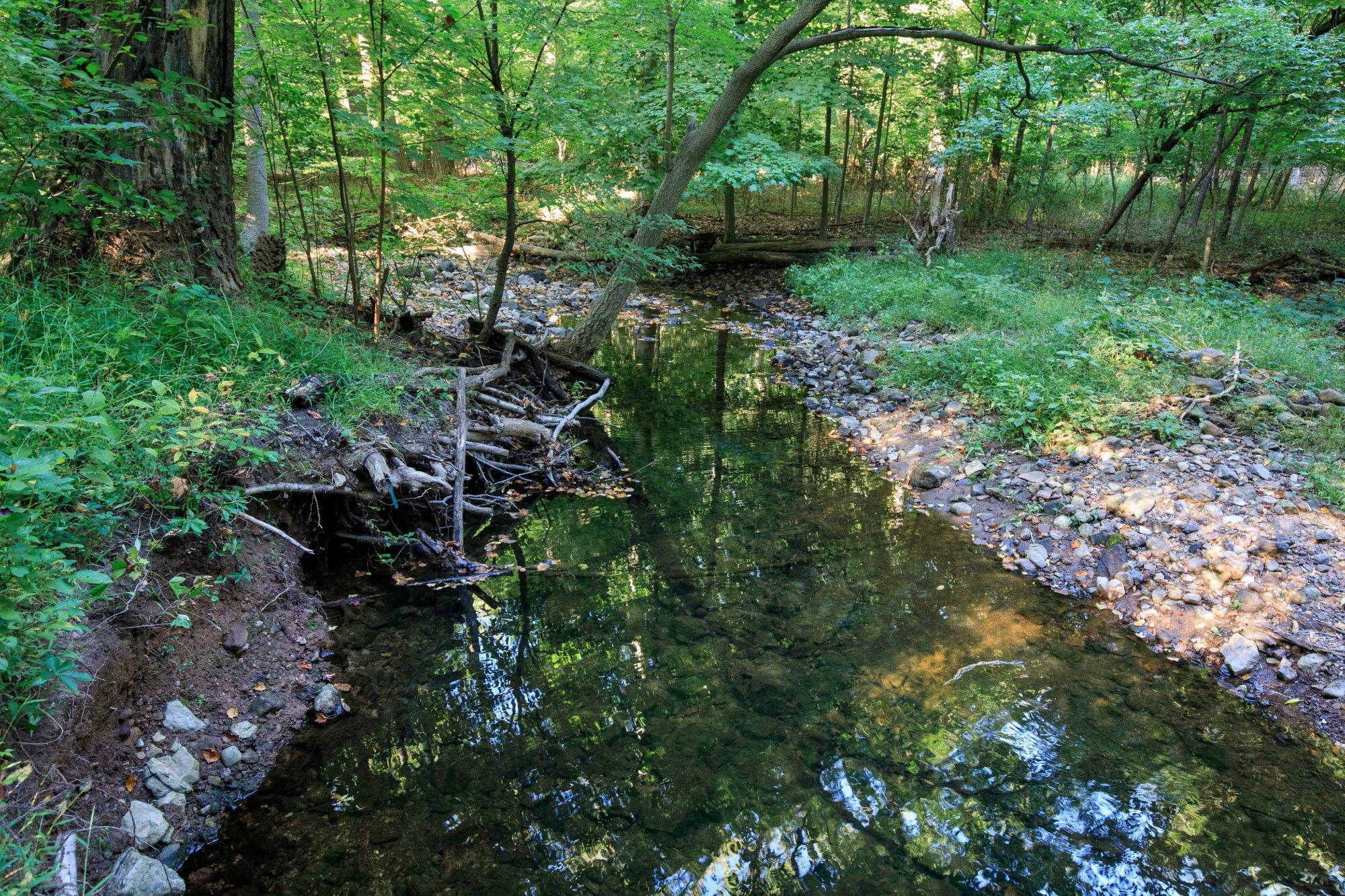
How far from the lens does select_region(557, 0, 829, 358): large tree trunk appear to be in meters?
7.41

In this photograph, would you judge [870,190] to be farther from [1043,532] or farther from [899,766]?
[899,766]

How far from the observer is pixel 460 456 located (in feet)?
17.0

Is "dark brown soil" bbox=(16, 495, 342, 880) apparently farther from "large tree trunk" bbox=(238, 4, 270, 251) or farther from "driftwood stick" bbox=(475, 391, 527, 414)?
"large tree trunk" bbox=(238, 4, 270, 251)

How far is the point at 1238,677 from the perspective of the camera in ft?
12.8

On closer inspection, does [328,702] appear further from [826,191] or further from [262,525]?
[826,191]

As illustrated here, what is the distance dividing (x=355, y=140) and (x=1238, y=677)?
24.2 feet

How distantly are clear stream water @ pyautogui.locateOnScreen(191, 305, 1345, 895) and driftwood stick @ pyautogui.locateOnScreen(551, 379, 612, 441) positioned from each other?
4.71ft

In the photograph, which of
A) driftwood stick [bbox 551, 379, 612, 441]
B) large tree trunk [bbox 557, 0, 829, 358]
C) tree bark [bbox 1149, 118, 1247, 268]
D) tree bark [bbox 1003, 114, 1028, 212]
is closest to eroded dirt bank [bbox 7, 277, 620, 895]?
driftwood stick [bbox 551, 379, 612, 441]

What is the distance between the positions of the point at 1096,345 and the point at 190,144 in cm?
806

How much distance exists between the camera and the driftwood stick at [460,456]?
486cm

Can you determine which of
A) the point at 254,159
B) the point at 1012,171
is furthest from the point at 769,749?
the point at 1012,171

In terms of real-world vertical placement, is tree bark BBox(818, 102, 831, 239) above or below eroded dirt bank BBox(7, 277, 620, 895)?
above

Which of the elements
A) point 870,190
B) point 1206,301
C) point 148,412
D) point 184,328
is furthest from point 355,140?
point 870,190

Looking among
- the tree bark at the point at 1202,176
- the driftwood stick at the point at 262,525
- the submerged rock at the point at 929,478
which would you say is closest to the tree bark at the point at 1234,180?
the tree bark at the point at 1202,176
